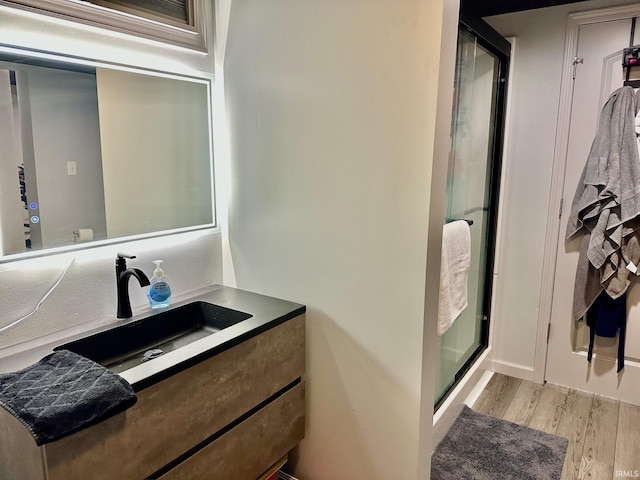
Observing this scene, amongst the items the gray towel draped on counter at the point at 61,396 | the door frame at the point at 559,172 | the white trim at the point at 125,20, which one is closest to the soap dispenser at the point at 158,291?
the gray towel draped on counter at the point at 61,396

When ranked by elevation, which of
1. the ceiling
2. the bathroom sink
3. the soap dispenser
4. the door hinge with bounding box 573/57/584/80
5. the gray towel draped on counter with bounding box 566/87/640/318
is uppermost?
the ceiling

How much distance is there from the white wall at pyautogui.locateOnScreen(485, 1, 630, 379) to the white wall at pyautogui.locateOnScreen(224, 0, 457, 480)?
1.48m

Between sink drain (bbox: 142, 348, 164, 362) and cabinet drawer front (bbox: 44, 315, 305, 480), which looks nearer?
cabinet drawer front (bbox: 44, 315, 305, 480)

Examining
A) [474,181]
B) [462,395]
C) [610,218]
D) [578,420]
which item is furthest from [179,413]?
[610,218]

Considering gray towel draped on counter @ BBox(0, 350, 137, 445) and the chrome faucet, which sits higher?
the chrome faucet

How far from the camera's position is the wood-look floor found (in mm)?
2086

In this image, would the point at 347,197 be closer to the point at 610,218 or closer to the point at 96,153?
the point at 96,153

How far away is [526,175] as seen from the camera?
2715 millimetres

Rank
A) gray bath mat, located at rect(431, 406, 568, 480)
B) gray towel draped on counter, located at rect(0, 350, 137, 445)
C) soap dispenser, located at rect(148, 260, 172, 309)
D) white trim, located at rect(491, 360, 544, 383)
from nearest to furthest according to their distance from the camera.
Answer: gray towel draped on counter, located at rect(0, 350, 137, 445) → soap dispenser, located at rect(148, 260, 172, 309) → gray bath mat, located at rect(431, 406, 568, 480) → white trim, located at rect(491, 360, 544, 383)

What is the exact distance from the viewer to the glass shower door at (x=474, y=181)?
220cm

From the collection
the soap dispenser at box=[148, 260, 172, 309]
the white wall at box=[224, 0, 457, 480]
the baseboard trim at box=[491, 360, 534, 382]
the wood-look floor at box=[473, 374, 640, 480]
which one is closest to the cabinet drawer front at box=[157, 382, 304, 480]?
the white wall at box=[224, 0, 457, 480]

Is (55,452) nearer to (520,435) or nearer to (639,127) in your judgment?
(520,435)

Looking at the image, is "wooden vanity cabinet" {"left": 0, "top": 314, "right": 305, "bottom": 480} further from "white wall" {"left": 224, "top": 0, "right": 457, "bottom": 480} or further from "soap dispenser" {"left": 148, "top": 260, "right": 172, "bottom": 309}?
"soap dispenser" {"left": 148, "top": 260, "right": 172, "bottom": 309}

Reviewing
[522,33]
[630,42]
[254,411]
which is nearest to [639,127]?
[630,42]
